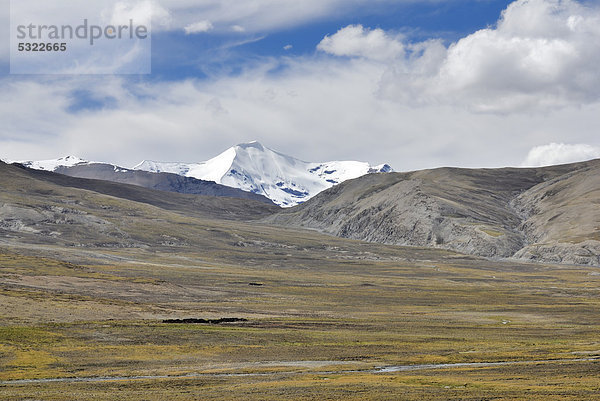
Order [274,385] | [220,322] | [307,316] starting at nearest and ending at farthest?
[274,385]
[220,322]
[307,316]

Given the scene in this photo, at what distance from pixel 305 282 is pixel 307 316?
63.3 m

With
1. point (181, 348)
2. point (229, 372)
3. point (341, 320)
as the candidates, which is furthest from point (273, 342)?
point (341, 320)

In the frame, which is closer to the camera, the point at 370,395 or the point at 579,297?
the point at 370,395

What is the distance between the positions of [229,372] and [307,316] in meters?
42.5

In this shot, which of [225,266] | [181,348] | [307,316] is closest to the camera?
[181,348]

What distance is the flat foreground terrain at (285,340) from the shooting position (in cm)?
4150

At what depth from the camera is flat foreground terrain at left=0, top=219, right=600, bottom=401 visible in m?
41.5

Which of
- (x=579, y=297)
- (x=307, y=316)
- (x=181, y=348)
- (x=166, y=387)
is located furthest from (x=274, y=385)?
(x=579, y=297)

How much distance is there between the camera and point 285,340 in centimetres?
6675

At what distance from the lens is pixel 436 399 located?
3616 centimetres

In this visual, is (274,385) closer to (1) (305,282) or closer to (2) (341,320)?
(2) (341,320)

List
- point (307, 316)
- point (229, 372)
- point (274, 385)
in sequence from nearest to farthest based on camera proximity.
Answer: point (274, 385) < point (229, 372) < point (307, 316)

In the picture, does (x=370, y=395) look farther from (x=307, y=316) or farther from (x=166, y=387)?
(x=307, y=316)

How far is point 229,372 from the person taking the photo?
50125mm
